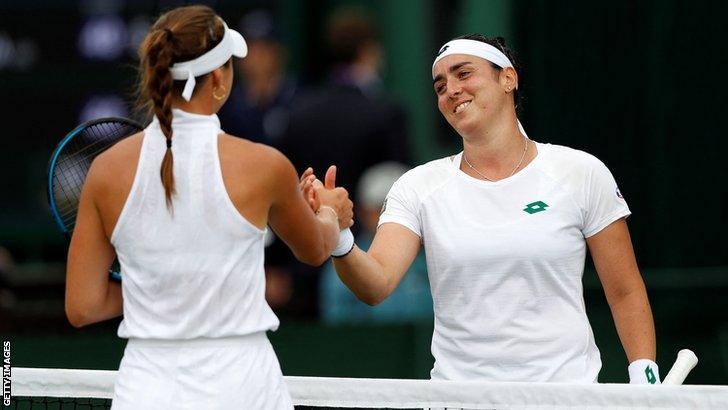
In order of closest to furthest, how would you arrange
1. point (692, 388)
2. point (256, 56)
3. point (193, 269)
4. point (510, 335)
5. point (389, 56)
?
point (193, 269) → point (692, 388) → point (510, 335) → point (256, 56) → point (389, 56)

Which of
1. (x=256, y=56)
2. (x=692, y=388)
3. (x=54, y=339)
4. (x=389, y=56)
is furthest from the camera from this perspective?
(x=389, y=56)

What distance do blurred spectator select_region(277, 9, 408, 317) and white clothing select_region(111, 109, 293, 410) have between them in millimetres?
4156

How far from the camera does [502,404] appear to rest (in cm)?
423

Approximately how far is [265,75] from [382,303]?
2.00 m

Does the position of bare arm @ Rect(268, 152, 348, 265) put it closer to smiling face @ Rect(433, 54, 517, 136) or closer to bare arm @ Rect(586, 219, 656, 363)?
smiling face @ Rect(433, 54, 517, 136)

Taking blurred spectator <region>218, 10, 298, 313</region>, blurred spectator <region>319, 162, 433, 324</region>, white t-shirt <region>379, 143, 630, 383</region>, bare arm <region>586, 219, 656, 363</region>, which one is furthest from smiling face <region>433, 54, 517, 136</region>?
blurred spectator <region>218, 10, 298, 313</region>

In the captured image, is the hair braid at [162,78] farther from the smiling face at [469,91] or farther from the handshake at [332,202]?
the smiling face at [469,91]

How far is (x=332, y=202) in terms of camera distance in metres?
4.27

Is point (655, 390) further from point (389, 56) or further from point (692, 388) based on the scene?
point (389, 56)

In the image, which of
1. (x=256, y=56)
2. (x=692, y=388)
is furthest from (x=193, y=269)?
(x=256, y=56)

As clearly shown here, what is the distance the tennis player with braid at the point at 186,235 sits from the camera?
142 inches

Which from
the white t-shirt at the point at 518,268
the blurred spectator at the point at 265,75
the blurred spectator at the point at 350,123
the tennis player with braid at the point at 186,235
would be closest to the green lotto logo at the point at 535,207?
the white t-shirt at the point at 518,268

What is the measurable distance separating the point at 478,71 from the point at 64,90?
5.01m

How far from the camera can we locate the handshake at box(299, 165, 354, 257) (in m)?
4.21
